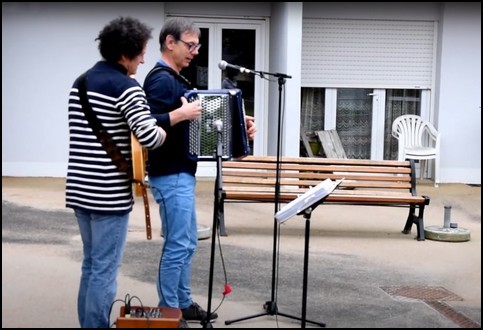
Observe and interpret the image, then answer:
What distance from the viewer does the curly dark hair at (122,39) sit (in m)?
4.10

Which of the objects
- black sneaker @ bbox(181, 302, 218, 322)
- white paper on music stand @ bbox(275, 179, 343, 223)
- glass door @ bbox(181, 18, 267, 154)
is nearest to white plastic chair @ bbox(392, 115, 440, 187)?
glass door @ bbox(181, 18, 267, 154)

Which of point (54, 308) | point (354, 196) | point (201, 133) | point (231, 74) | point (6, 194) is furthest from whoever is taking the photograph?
point (231, 74)

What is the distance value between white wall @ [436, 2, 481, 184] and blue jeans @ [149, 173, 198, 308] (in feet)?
27.9

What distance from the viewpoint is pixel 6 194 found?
10.1 m

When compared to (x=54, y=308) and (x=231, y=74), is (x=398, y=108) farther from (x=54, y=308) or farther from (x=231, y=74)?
(x=54, y=308)

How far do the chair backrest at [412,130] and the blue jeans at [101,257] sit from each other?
28.5 ft

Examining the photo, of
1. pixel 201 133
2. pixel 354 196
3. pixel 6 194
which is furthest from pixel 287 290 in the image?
pixel 6 194

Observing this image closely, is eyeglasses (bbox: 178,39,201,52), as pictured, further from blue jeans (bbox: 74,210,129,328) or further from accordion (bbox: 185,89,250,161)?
blue jeans (bbox: 74,210,129,328)

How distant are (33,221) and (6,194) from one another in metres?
1.98

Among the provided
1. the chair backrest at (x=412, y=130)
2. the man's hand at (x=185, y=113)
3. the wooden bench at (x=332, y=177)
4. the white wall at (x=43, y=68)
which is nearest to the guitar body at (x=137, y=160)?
the man's hand at (x=185, y=113)

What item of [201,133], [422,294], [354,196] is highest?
[201,133]

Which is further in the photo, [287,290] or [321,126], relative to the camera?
[321,126]

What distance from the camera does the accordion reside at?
15.6ft

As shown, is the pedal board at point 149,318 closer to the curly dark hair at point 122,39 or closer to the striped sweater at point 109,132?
the striped sweater at point 109,132
